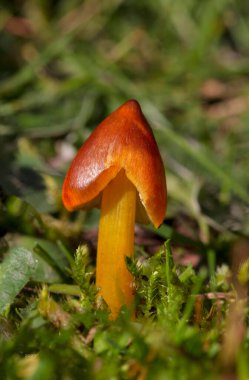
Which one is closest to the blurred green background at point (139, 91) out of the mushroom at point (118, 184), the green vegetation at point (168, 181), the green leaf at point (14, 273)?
the green vegetation at point (168, 181)

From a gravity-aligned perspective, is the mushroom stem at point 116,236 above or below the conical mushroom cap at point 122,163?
below

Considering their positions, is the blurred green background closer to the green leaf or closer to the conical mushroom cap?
the green leaf

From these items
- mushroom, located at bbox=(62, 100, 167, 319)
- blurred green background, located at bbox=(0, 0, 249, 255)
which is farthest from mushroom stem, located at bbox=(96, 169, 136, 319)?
blurred green background, located at bbox=(0, 0, 249, 255)

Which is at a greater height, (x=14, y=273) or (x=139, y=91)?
(x=14, y=273)

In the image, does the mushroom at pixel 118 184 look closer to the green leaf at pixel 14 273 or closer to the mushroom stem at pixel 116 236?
the mushroom stem at pixel 116 236

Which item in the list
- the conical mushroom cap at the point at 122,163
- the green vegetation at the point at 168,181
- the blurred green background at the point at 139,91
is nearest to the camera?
the green vegetation at the point at 168,181

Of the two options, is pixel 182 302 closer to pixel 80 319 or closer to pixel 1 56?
pixel 80 319

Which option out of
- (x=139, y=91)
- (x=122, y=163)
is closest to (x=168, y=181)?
(x=139, y=91)

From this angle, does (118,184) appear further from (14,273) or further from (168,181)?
(168,181)
